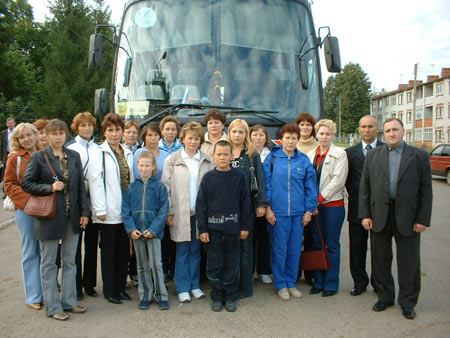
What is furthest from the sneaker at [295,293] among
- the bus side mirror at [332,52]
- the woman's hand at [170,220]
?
the bus side mirror at [332,52]

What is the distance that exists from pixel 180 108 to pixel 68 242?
2.31m

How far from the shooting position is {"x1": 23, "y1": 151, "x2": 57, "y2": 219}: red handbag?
11.7ft

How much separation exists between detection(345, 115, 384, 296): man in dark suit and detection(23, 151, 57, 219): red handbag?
3.06 metres

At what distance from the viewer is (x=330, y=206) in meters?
4.50

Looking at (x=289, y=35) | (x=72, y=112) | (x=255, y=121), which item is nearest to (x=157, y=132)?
(x=255, y=121)

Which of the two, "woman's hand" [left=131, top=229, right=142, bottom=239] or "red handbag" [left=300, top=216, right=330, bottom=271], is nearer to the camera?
"woman's hand" [left=131, top=229, right=142, bottom=239]

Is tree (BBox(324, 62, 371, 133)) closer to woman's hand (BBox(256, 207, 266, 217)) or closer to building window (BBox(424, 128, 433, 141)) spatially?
building window (BBox(424, 128, 433, 141))

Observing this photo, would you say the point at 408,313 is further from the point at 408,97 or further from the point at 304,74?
the point at 408,97

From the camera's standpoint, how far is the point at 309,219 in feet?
14.3

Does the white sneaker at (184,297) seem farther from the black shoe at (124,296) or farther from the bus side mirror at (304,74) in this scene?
the bus side mirror at (304,74)

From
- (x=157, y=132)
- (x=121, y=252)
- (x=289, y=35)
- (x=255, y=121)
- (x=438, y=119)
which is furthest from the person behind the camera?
(x=438, y=119)

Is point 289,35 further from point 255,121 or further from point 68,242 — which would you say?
point 68,242

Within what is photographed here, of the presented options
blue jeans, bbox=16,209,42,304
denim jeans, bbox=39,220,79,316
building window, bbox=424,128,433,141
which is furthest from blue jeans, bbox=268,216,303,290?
building window, bbox=424,128,433,141

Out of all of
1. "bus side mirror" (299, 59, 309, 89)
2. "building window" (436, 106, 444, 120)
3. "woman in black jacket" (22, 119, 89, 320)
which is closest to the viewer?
"woman in black jacket" (22, 119, 89, 320)
